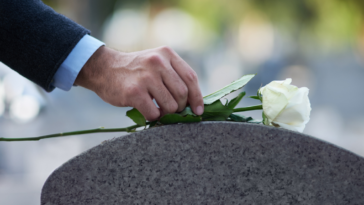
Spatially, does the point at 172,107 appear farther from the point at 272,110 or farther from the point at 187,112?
the point at 272,110

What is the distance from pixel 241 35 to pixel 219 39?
222 millimetres

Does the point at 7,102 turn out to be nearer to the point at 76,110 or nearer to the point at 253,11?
the point at 76,110

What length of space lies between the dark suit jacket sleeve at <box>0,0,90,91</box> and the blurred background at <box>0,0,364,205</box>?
226 cm

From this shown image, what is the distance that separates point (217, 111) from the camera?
497 millimetres

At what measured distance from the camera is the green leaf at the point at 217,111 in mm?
494

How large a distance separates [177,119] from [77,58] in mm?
173

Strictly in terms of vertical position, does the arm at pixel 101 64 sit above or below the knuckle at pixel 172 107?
above

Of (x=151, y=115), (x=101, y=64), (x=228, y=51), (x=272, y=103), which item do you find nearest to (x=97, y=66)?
(x=101, y=64)

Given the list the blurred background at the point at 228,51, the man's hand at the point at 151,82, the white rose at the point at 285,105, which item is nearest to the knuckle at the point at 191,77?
the man's hand at the point at 151,82

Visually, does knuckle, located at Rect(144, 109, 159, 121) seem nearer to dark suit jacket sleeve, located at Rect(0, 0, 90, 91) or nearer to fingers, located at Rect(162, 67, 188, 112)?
fingers, located at Rect(162, 67, 188, 112)

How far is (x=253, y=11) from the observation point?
3139 mm

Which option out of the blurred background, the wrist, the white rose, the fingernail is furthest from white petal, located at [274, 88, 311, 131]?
the blurred background

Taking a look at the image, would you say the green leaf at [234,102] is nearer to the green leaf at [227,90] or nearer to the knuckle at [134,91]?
the green leaf at [227,90]

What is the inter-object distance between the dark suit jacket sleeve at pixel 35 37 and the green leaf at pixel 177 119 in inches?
6.7
